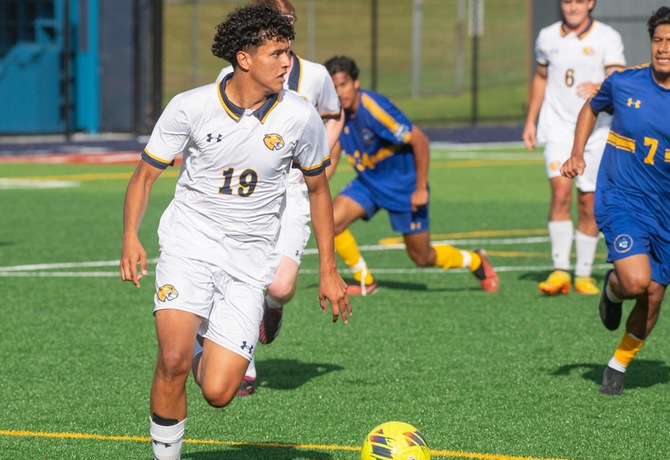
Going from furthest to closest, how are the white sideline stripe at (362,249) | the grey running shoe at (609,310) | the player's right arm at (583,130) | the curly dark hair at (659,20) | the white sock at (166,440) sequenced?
1. the white sideline stripe at (362,249)
2. the grey running shoe at (609,310)
3. the player's right arm at (583,130)
4. the curly dark hair at (659,20)
5. the white sock at (166,440)

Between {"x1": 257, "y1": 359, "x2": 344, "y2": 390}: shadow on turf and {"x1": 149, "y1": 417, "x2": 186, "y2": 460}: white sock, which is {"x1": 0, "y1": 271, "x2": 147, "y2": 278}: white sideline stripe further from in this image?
{"x1": 149, "y1": 417, "x2": 186, "y2": 460}: white sock

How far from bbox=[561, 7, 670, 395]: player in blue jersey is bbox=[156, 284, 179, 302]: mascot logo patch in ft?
8.64

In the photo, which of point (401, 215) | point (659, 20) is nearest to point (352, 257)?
point (401, 215)

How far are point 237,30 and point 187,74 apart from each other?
38.3 m

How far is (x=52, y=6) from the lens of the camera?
99.6ft

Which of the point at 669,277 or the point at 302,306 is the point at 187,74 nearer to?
the point at 302,306

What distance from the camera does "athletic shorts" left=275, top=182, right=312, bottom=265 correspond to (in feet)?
24.5

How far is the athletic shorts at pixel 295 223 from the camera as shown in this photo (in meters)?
7.46

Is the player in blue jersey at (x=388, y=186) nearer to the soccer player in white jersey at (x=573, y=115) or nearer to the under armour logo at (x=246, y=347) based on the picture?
the soccer player in white jersey at (x=573, y=115)

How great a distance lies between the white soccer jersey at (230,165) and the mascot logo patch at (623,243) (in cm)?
197

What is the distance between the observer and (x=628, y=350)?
7.12 metres

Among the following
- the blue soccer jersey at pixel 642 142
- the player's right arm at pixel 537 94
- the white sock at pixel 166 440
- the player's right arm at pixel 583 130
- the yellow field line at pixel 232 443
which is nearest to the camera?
the white sock at pixel 166 440

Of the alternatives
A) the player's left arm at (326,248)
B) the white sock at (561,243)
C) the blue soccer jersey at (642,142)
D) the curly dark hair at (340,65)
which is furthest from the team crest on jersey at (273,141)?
the white sock at (561,243)

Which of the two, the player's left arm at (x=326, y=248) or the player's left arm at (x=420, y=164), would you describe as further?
the player's left arm at (x=420, y=164)
